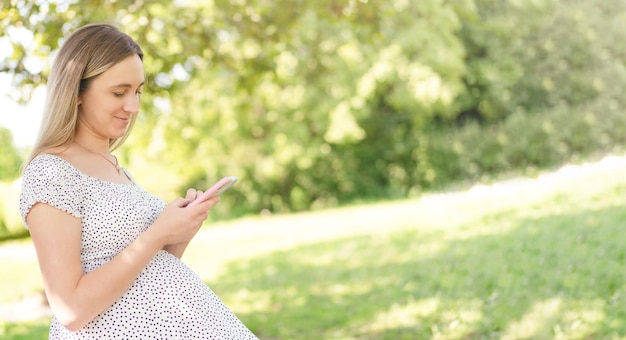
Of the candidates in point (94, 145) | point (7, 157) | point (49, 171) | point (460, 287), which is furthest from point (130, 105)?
point (7, 157)

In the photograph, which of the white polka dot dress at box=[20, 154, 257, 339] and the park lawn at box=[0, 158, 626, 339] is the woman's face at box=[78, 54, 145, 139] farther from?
the park lawn at box=[0, 158, 626, 339]

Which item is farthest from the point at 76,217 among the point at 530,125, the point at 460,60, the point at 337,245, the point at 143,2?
the point at 530,125

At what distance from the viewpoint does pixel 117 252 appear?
204cm

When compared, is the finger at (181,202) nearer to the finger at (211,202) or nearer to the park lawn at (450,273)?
the finger at (211,202)

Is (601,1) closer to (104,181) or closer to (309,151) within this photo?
(309,151)

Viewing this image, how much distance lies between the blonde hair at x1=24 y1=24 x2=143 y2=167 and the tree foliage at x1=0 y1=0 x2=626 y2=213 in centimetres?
1760

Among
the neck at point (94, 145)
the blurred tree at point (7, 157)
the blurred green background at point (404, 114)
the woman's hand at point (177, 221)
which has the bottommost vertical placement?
the woman's hand at point (177, 221)

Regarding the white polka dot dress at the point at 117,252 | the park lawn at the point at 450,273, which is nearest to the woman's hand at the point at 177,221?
the white polka dot dress at the point at 117,252

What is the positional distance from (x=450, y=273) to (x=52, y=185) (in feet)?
23.9

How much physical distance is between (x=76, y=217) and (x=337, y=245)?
11072 mm

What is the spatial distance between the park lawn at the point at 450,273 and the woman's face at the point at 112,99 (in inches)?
183

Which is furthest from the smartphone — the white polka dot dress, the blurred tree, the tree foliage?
the blurred tree

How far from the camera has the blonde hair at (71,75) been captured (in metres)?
2.03

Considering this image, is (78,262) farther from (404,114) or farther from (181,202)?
(404,114)
